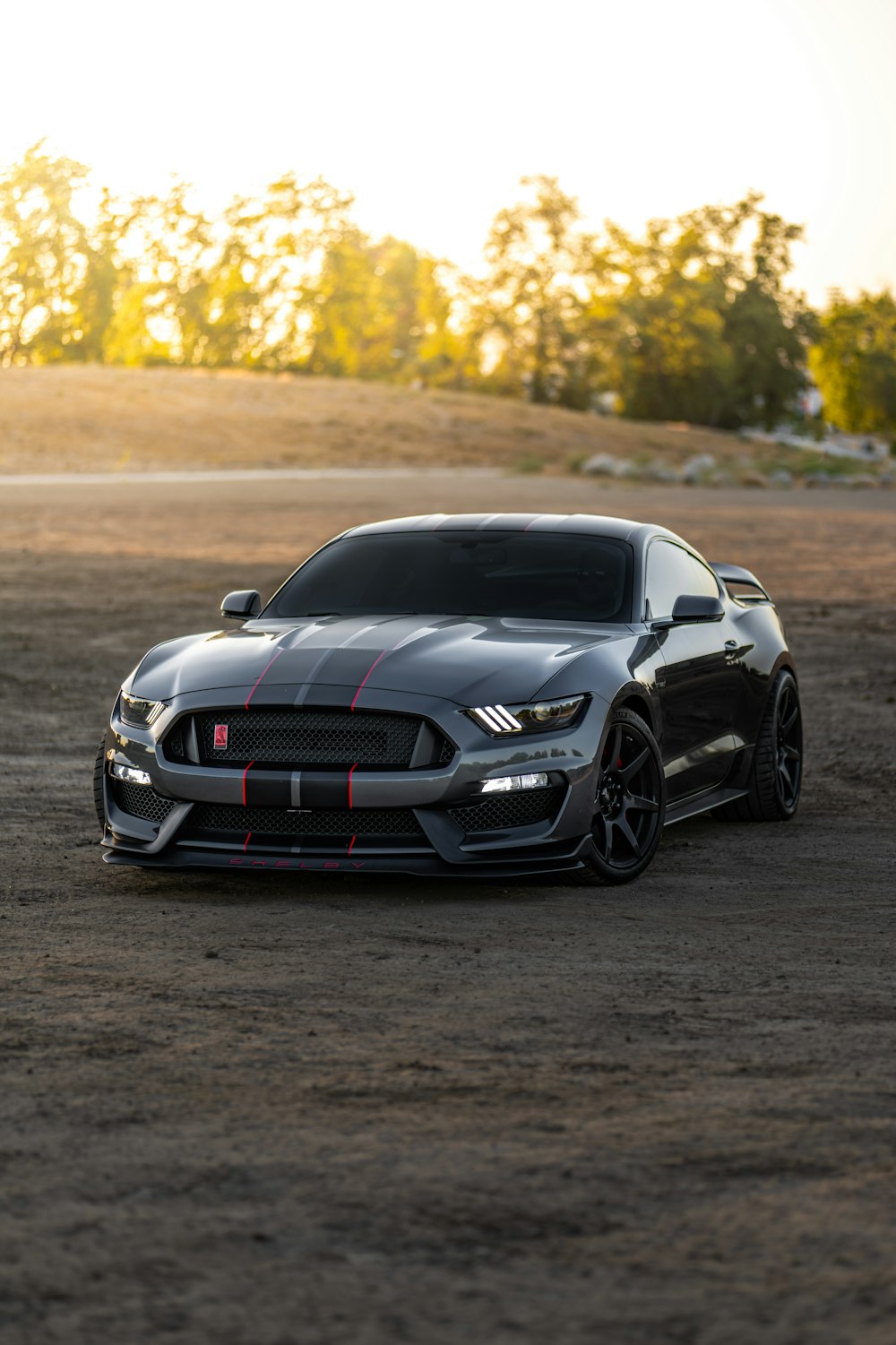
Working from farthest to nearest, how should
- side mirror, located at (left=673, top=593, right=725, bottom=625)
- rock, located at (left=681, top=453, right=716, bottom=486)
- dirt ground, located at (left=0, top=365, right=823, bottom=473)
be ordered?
1. dirt ground, located at (left=0, top=365, right=823, bottom=473)
2. rock, located at (left=681, top=453, right=716, bottom=486)
3. side mirror, located at (left=673, top=593, right=725, bottom=625)

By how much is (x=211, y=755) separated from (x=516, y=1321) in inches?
162

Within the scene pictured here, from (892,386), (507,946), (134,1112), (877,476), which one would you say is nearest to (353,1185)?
(134,1112)

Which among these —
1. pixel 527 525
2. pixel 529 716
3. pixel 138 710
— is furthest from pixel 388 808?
pixel 527 525

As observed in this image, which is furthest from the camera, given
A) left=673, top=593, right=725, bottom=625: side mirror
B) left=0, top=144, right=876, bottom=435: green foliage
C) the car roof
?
left=0, top=144, right=876, bottom=435: green foliage

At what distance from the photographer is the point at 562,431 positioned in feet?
287

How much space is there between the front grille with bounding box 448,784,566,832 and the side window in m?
1.51

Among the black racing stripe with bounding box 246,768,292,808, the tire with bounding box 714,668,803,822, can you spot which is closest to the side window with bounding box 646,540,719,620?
the tire with bounding box 714,668,803,822

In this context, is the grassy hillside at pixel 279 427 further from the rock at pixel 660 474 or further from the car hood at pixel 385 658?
the car hood at pixel 385 658

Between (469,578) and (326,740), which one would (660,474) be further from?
(326,740)

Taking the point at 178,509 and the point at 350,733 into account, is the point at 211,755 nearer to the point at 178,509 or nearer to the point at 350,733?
the point at 350,733

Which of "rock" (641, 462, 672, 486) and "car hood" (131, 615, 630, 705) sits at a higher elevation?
"car hood" (131, 615, 630, 705)

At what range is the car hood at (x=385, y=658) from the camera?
7.18 meters

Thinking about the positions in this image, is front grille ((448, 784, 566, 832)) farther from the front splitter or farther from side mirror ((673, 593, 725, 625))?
side mirror ((673, 593, 725, 625))

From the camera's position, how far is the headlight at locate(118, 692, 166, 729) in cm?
744
